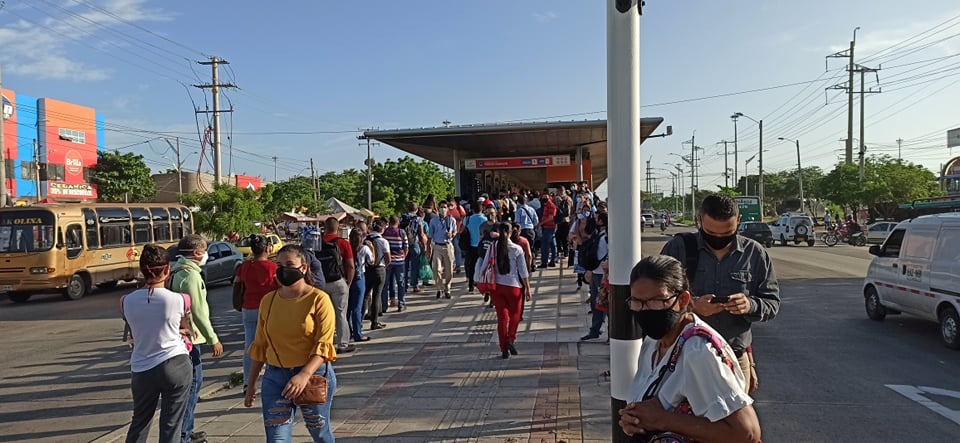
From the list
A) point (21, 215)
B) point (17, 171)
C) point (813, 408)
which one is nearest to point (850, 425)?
point (813, 408)

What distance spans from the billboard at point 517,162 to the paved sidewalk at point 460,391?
49.4 ft

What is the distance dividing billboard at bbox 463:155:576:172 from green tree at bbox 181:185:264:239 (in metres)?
12.4

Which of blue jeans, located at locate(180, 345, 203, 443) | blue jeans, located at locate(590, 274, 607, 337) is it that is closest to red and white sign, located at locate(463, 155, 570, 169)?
blue jeans, located at locate(590, 274, 607, 337)

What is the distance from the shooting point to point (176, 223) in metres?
23.2

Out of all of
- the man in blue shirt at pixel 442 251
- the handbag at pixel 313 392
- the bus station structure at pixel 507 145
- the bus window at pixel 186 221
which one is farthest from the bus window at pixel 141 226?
the handbag at pixel 313 392

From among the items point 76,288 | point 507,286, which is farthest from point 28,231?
point 507,286

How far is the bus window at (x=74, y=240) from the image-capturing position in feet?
57.2

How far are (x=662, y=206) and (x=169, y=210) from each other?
526 feet

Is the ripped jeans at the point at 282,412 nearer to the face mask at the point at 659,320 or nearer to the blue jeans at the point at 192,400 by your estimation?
the blue jeans at the point at 192,400

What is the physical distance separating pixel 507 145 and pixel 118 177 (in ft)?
102

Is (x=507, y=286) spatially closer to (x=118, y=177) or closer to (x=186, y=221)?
(x=186, y=221)

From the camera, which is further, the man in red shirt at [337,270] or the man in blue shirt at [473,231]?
the man in blue shirt at [473,231]

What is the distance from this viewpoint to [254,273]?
6.18 metres

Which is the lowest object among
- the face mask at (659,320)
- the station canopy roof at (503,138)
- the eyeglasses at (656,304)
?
the face mask at (659,320)
